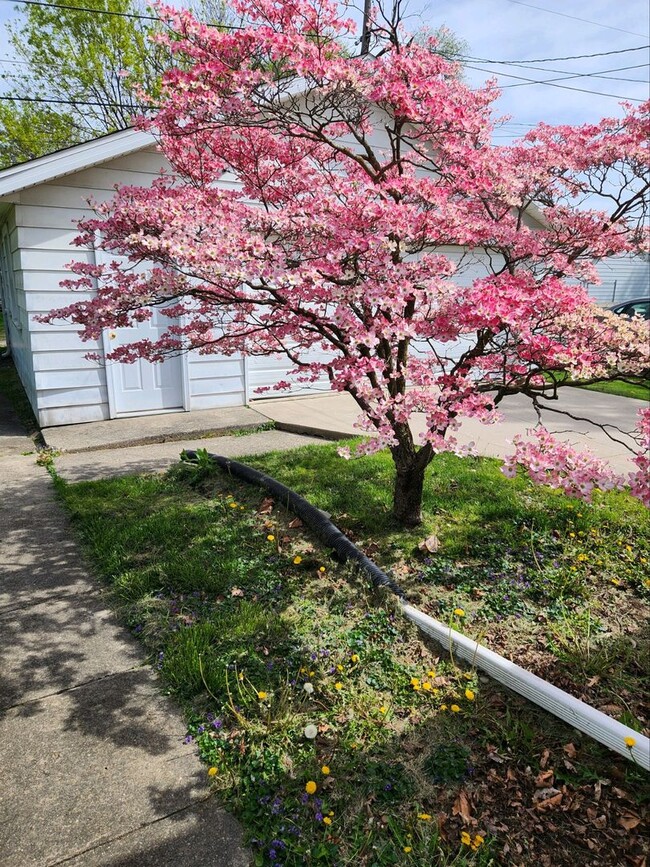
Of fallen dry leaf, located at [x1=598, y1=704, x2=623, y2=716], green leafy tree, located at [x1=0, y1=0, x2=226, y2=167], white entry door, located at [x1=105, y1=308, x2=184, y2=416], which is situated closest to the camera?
fallen dry leaf, located at [x1=598, y1=704, x2=623, y2=716]

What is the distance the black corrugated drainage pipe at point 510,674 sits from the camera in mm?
2188

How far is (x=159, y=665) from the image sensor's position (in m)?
2.81

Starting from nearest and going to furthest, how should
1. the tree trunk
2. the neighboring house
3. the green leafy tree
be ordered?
the tree trunk → the neighboring house → the green leafy tree

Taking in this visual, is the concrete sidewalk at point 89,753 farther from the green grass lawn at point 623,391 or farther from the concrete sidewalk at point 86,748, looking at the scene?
the green grass lawn at point 623,391

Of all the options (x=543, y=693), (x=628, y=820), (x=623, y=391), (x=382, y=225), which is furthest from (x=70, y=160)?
(x=623, y=391)

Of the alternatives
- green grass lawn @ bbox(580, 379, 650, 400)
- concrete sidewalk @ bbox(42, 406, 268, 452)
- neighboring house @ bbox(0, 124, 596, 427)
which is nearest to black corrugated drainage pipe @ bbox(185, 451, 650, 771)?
neighboring house @ bbox(0, 124, 596, 427)

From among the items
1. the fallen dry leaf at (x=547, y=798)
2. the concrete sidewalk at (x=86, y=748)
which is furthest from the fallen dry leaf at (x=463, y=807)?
Answer: the concrete sidewalk at (x=86, y=748)

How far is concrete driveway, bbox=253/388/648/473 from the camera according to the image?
6238 mm

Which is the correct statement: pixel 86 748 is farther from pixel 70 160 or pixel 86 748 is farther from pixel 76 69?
pixel 76 69

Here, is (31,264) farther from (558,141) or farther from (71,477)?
(558,141)

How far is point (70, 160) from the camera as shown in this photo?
247 inches

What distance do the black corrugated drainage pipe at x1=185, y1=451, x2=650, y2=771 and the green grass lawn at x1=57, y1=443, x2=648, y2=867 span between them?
0.06m

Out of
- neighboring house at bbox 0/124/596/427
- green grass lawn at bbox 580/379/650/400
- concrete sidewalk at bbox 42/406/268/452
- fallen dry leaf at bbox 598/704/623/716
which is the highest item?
neighboring house at bbox 0/124/596/427

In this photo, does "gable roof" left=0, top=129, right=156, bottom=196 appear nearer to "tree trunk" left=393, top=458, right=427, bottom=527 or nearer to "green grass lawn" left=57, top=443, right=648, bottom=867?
"green grass lawn" left=57, top=443, right=648, bottom=867
